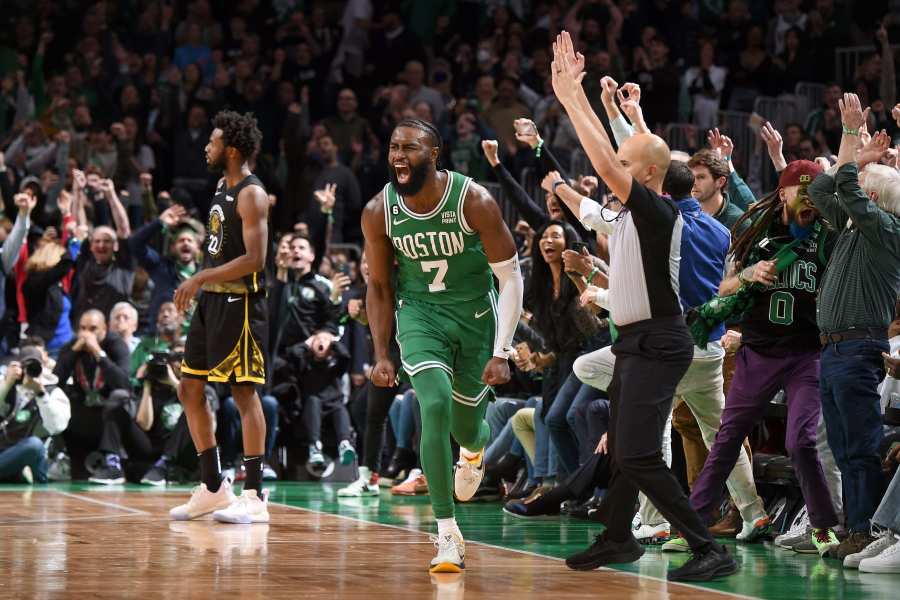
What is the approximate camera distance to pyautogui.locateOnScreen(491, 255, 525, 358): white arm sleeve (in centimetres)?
673

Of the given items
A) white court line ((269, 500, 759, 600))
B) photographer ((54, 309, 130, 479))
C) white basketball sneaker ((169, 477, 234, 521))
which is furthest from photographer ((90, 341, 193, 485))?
white basketball sneaker ((169, 477, 234, 521))

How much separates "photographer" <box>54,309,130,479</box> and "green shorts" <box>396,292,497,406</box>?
20.0 feet

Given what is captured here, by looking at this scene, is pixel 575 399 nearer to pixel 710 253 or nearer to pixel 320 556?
pixel 710 253

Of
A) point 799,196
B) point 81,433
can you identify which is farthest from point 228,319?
point 81,433

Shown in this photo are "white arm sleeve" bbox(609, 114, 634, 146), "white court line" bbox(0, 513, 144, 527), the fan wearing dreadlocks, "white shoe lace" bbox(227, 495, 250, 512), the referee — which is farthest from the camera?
"white shoe lace" bbox(227, 495, 250, 512)

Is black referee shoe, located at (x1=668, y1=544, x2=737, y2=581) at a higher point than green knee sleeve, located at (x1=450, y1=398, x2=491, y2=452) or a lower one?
lower

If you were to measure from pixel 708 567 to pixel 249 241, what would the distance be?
3.55m

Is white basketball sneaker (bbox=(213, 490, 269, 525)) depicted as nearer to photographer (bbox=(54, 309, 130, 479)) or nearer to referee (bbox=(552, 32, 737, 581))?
referee (bbox=(552, 32, 737, 581))

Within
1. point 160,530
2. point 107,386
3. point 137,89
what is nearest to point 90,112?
point 137,89

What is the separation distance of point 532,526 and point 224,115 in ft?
10.3

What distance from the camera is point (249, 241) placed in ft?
27.5

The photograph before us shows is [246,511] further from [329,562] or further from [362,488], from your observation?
[362,488]

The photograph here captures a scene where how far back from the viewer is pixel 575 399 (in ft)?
31.1

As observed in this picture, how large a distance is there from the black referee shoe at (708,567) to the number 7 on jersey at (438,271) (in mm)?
1713
